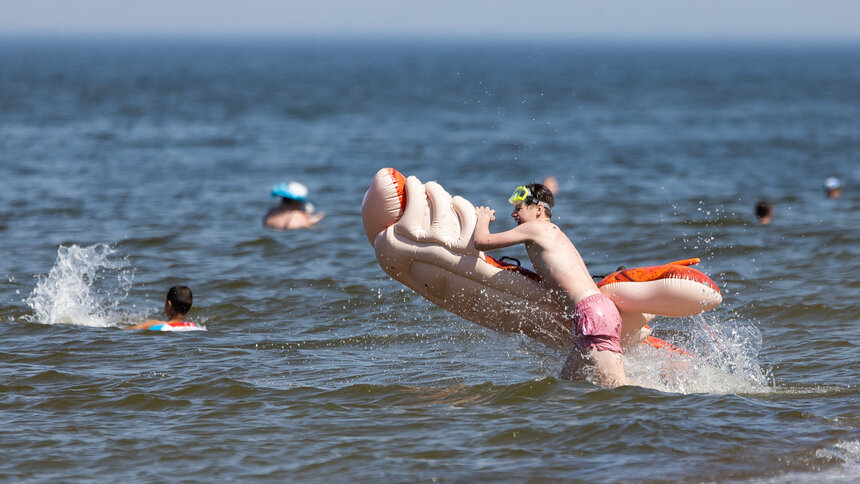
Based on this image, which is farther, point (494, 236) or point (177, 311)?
point (177, 311)

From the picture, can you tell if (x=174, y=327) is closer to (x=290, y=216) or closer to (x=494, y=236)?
(x=494, y=236)

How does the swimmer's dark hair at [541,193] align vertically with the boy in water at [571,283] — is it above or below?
above

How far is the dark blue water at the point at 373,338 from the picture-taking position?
21.4ft

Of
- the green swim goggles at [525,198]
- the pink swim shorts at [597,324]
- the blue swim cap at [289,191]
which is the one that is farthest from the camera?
the blue swim cap at [289,191]

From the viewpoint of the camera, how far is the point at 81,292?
1109cm

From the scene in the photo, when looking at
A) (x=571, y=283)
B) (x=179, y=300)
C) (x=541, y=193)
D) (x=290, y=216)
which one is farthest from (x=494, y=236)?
(x=290, y=216)

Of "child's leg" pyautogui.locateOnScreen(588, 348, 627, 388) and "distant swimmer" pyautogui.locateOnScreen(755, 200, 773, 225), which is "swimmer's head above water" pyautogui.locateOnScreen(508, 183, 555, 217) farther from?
"distant swimmer" pyautogui.locateOnScreen(755, 200, 773, 225)

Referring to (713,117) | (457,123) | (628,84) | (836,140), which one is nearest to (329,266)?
(836,140)

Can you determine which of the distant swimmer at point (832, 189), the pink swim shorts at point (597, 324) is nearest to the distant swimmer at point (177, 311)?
the pink swim shorts at point (597, 324)

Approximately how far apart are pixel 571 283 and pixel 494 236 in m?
0.66

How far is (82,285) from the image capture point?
1138 cm

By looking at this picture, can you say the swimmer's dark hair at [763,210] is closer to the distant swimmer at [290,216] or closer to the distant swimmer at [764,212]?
the distant swimmer at [764,212]

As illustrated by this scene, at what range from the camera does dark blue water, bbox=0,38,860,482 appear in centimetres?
652

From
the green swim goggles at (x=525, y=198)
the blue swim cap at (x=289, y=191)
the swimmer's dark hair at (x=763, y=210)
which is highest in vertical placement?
the blue swim cap at (x=289, y=191)
